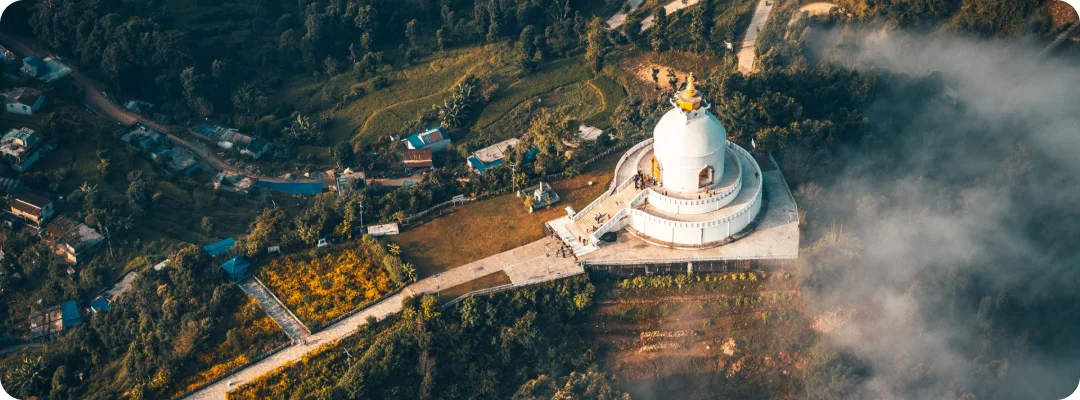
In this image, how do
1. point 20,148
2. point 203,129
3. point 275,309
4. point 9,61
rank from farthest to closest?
point 203,129 < point 9,61 < point 20,148 < point 275,309

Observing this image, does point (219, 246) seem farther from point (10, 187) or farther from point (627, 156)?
point (627, 156)

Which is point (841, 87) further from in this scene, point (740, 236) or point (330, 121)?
point (330, 121)

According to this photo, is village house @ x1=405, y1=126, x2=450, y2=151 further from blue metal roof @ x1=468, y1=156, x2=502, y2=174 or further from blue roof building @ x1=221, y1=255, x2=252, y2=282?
blue roof building @ x1=221, y1=255, x2=252, y2=282

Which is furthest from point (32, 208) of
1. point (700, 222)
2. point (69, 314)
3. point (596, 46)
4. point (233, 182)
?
point (700, 222)

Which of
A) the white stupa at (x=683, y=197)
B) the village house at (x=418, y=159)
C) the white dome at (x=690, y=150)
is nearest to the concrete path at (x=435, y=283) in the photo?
the white stupa at (x=683, y=197)

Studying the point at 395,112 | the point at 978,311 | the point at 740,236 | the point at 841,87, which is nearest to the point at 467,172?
the point at 395,112

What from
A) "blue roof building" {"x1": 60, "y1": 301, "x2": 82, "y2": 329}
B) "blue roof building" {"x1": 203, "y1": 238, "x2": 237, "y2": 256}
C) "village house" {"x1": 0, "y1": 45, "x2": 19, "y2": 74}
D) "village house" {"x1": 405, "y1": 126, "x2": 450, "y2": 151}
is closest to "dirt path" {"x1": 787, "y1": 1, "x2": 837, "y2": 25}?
"village house" {"x1": 405, "y1": 126, "x2": 450, "y2": 151}
